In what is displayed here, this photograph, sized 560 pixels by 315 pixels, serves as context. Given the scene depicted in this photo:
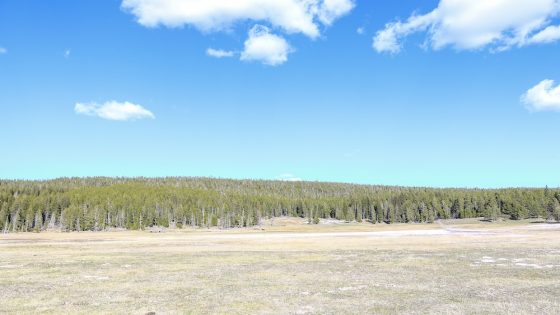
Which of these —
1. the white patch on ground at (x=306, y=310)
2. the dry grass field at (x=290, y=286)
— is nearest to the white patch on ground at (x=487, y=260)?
the dry grass field at (x=290, y=286)

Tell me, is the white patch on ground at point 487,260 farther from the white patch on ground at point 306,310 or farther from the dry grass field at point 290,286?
the white patch on ground at point 306,310

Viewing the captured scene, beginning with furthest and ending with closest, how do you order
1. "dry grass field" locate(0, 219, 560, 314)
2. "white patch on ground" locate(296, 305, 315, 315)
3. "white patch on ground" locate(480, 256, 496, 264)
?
"white patch on ground" locate(480, 256, 496, 264), "dry grass field" locate(0, 219, 560, 314), "white patch on ground" locate(296, 305, 315, 315)

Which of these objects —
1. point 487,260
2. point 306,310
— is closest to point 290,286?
point 306,310

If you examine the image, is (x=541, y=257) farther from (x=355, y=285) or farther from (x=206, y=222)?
(x=206, y=222)

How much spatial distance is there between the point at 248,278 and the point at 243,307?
8.28 metres

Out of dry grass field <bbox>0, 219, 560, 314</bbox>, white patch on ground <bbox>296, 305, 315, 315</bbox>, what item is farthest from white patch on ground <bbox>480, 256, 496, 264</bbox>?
white patch on ground <bbox>296, 305, 315, 315</bbox>

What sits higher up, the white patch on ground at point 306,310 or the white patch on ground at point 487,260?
the white patch on ground at point 487,260

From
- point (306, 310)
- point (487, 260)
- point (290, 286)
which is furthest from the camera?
point (487, 260)

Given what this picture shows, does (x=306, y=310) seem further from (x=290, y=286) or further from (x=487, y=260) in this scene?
(x=487, y=260)

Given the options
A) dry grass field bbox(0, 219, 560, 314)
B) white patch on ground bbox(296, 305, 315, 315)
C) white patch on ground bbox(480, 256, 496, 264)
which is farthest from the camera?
white patch on ground bbox(480, 256, 496, 264)

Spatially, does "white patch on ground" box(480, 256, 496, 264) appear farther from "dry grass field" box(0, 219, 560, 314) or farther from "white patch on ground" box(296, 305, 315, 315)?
"white patch on ground" box(296, 305, 315, 315)

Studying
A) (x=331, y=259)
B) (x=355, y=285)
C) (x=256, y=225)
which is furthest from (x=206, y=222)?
(x=355, y=285)

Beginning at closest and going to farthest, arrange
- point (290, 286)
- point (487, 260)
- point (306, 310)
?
point (306, 310)
point (290, 286)
point (487, 260)

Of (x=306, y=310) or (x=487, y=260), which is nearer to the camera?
(x=306, y=310)
